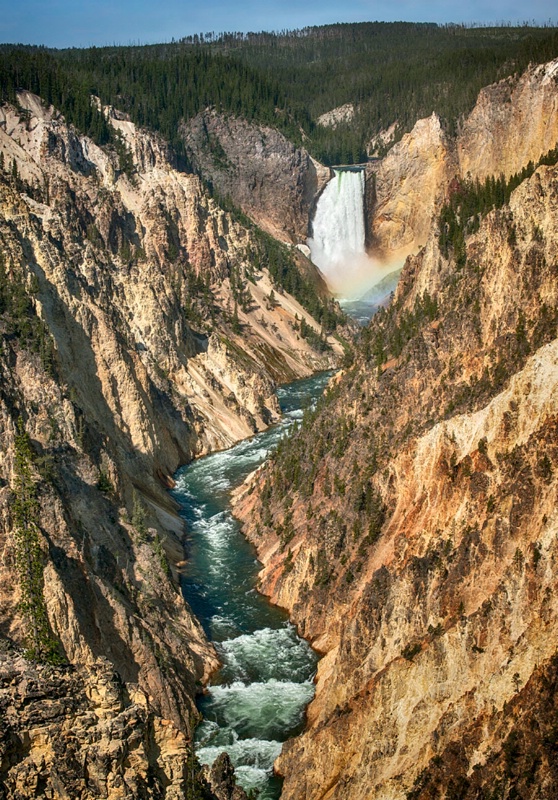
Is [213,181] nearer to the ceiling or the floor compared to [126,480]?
nearer to the ceiling

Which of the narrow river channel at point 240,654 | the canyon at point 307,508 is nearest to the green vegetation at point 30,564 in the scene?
the canyon at point 307,508

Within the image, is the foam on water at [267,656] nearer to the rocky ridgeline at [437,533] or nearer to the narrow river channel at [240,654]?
the narrow river channel at [240,654]

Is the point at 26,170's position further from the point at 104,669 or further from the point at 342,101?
the point at 342,101

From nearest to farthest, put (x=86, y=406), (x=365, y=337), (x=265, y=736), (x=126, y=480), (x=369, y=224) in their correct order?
1. (x=265, y=736)
2. (x=126, y=480)
3. (x=86, y=406)
4. (x=365, y=337)
5. (x=369, y=224)

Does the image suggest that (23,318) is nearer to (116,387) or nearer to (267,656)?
(116,387)

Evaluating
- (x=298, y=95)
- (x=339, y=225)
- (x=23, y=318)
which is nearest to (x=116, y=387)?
(x=23, y=318)

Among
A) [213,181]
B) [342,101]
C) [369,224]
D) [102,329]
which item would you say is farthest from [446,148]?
[102,329]
